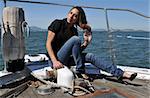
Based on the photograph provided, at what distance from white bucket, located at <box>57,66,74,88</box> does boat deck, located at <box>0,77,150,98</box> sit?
0.10 m

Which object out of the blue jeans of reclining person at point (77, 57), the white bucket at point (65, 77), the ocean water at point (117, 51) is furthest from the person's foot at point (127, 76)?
the white bucket at point (65, 77)

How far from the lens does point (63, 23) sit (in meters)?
3.82

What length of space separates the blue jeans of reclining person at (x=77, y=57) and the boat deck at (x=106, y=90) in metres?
0.17

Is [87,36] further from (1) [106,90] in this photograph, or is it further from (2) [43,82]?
(1) [106,90]

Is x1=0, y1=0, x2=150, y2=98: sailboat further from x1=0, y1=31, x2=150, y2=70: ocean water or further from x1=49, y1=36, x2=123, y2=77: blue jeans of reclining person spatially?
x1=0, y1=31, x2=150, y2=70: ocean water

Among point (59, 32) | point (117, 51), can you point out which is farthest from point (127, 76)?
point (117, 51)

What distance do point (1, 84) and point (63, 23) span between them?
1024 millimetres

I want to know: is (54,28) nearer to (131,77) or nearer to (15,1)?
(15,1)

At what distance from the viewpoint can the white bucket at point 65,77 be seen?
3.52 m

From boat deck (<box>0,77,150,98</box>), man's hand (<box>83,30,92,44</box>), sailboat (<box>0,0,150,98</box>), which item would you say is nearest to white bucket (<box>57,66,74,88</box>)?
sailboat (<box>0,0,150,98</box>)

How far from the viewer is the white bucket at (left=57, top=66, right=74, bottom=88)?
11.5ft

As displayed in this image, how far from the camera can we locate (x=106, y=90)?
3.25 metres

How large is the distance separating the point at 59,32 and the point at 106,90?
983 mm

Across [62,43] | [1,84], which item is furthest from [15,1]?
[1,84]
